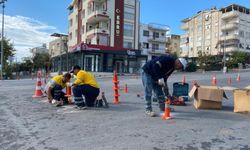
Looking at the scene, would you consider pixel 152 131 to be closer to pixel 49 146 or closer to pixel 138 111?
pixel 49 146

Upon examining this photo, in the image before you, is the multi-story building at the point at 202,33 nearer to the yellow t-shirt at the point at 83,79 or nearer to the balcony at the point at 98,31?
the balcony at the point at 98,31

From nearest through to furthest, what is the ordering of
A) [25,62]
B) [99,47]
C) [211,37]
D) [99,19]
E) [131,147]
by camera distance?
[131,147] < [99,47] < [99,19] < [211,37] < [25,62]

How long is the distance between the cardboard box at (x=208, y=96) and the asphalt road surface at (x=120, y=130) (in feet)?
1.21

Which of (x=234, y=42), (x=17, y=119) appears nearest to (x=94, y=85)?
(x=17, y=119)

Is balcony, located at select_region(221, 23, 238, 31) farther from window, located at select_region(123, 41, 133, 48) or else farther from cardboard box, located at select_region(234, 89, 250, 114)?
cardboard box, located at select_region(234, 89, 250, 114)

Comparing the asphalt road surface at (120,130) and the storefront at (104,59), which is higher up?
the storefront at (104,59)

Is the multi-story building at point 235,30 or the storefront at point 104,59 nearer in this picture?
the storefront at point 104,59

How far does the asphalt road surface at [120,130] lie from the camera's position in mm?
5465

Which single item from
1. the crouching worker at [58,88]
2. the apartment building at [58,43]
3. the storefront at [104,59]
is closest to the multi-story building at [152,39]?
the storefront at [104,59]

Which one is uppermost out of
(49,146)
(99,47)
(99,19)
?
(99,19)

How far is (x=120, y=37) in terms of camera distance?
190 feet

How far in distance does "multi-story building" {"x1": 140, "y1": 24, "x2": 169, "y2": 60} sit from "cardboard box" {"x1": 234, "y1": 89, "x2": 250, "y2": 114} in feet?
210

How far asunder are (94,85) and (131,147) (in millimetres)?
4439

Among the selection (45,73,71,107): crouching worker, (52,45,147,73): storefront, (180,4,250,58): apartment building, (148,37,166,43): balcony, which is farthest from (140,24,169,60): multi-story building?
(45,73,71,107): crouching worker
